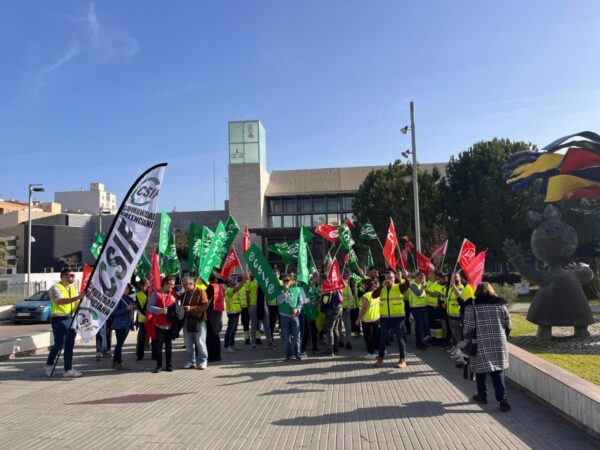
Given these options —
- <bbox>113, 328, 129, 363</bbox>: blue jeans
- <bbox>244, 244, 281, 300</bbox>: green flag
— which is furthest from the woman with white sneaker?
<bbox>113, 328, 129, 363</bbox>: blue jeans

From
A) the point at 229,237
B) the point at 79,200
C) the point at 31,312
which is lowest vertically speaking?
the point at 31,312

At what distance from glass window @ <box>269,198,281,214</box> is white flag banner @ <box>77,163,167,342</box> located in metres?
49.2

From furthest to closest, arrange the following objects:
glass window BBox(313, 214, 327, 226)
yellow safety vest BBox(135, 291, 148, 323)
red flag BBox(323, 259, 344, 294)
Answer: glass window BBox(313, 214, 327, 226)
yellow safety vest BBox(135, 291, 148, 323)
red flag BBox(323, 259, 344, 294)

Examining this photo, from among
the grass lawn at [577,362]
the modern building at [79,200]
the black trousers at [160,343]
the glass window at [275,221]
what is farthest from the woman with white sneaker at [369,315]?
the modern building at [79,200]

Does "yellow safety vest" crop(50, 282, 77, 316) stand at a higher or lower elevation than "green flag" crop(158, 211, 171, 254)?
lower

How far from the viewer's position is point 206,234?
40.1 ft

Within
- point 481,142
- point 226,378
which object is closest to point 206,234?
point 226,378

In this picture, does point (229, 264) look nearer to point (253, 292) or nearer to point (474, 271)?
point (253, 292)

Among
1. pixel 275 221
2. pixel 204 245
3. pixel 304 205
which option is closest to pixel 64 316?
pixel 204 245

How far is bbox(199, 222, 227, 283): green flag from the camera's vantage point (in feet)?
34.7

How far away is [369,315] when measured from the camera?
10555 millimetres

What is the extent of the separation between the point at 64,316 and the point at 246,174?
45.2 m

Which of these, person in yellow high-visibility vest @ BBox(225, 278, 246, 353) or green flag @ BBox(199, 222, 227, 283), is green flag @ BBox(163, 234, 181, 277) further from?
green flag @ BBox(199, 222, 227, 283)

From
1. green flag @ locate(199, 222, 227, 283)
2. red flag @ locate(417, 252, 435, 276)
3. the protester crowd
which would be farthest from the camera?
red flag @ locate(417, 252, 435, 276)
